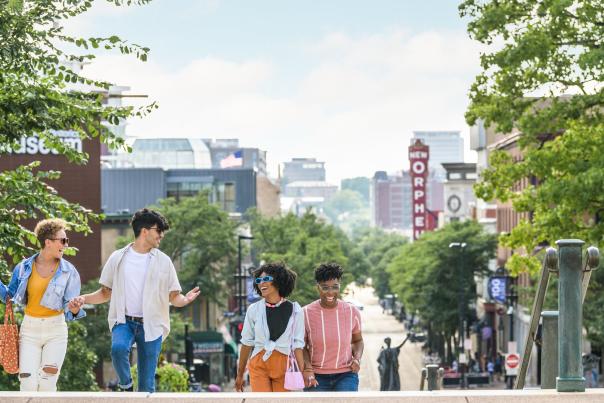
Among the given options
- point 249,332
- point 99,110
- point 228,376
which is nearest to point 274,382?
point 249,332

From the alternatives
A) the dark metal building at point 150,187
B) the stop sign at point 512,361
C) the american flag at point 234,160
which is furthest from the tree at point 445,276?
the american flag at point 234,160

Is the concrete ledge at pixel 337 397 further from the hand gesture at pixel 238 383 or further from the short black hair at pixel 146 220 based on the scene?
the short black hair at pixel 146 220

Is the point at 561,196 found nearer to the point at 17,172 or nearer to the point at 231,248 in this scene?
the point at 17,172

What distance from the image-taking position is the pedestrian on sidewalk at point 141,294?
12.6 metres

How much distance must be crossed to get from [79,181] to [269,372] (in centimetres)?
6688

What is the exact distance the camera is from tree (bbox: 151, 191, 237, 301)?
78.0 meters

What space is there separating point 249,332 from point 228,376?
77557 millimetres

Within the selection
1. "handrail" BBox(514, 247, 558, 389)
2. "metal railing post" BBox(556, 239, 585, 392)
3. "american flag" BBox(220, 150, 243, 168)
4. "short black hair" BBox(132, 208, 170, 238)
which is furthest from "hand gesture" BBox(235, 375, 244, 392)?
"american flag" BBox(220, 150, 243, 168)

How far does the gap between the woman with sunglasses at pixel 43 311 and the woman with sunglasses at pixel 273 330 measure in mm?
1475

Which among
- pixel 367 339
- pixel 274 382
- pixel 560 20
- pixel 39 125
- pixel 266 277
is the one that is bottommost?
pixel 367 339

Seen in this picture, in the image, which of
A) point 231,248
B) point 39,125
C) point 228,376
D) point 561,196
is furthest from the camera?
point 228,376

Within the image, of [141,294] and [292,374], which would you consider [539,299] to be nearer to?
[292,374]

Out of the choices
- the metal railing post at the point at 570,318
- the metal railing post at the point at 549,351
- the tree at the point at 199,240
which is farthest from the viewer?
the tree at the point at 199,240

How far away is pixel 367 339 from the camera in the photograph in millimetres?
131750
